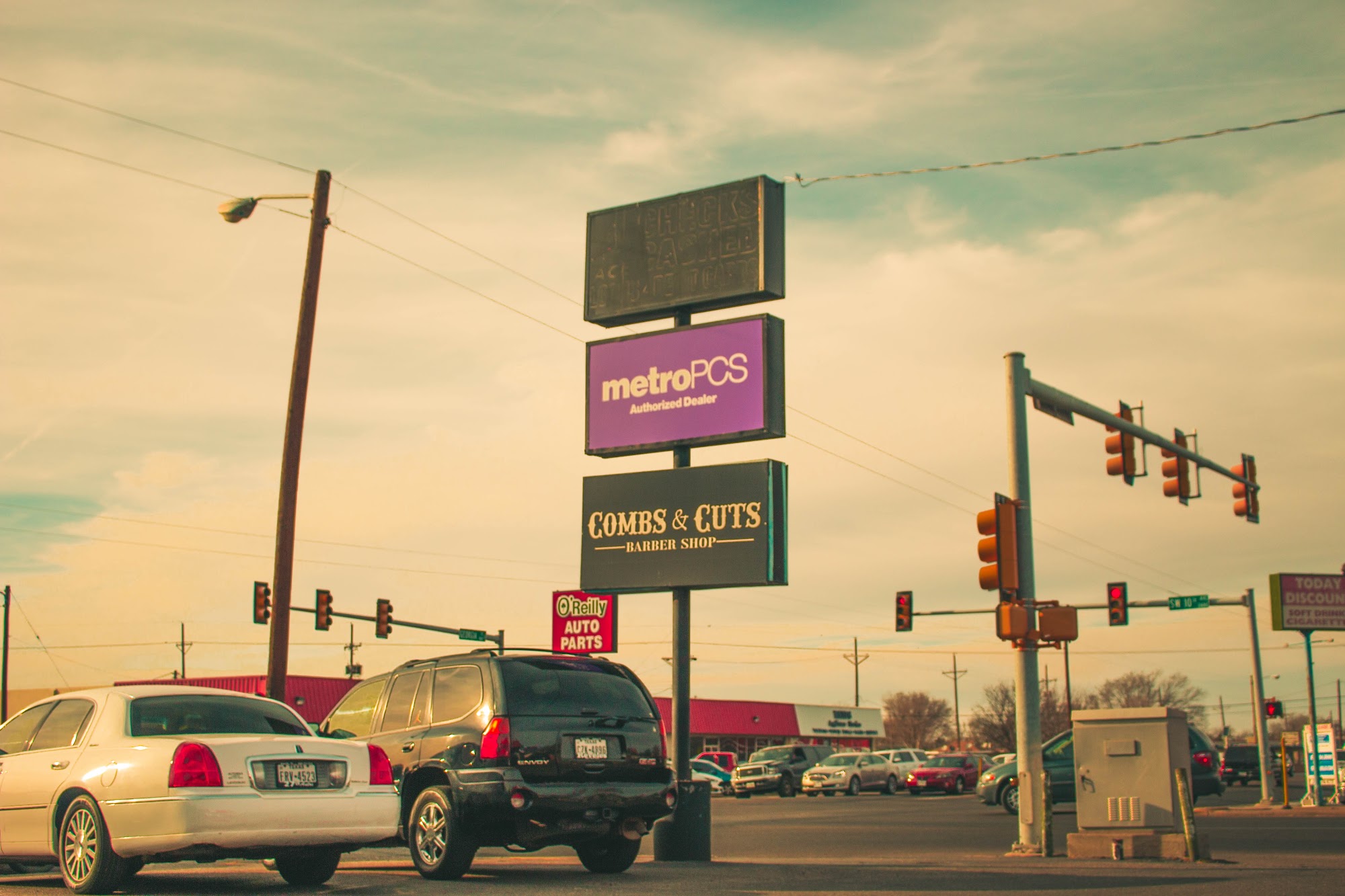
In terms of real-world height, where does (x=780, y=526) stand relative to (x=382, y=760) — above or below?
above

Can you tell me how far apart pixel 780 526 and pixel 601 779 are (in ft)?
16.0

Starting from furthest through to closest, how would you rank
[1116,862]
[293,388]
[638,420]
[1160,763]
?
[293,388] < [638,420] < [1160,763] < [1116,862]

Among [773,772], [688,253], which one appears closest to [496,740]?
[688,253]

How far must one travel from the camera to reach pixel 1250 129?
14.9 meters

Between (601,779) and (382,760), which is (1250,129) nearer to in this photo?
(601,779)

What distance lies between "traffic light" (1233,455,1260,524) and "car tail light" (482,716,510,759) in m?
17.3

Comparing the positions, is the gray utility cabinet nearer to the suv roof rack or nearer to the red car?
the suv roof rack

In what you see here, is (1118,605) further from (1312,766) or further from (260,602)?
(260,602)

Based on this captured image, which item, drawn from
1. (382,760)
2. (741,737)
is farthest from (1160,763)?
(741,737)

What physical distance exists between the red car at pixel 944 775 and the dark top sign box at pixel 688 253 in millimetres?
32998

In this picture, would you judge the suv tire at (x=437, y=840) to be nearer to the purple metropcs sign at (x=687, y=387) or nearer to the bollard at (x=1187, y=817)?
the purple metropcs sign at (x=687, y=387)

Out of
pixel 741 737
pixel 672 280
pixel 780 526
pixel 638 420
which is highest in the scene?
pixel 672 280

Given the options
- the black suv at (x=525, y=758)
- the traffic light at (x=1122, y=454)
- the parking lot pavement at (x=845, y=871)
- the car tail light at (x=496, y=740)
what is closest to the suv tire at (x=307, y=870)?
the parking lot pavement at (x=845, y=871)

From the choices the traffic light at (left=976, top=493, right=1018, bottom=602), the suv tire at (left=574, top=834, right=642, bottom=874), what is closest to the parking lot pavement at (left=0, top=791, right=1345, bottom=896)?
the suv tire at (left=574, top=834, right=642, bottom=874)
